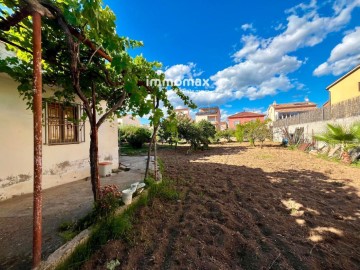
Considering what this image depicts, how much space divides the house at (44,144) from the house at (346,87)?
18.7 meters

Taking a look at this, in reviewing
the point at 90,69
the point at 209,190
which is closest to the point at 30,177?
the point at 90,69

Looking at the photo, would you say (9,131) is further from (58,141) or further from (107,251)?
(107,251)

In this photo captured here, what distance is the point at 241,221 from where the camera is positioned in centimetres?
312

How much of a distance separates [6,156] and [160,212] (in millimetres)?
3387

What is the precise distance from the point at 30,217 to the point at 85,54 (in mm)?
2744

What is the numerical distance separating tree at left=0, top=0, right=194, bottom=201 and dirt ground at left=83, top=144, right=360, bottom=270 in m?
1.12

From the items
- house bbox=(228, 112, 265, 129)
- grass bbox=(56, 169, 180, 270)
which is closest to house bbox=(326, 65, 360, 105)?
grass bbox=(56, 169, 180, 270)

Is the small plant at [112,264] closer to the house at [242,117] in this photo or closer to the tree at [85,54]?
the tree at [85,54]

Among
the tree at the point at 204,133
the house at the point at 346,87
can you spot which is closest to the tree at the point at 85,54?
the tree at the point at 204,133

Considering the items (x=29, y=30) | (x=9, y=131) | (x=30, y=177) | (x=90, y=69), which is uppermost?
(x=29, y=30)

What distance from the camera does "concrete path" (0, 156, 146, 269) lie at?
2145mm

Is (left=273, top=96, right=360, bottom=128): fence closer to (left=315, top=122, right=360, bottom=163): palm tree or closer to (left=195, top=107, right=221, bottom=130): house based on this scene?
(left=315, top=122, right=360, bottom=163): palm tree

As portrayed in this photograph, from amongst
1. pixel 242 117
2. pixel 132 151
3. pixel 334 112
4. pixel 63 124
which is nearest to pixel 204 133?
pixel 132 151

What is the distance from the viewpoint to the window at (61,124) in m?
4.74
